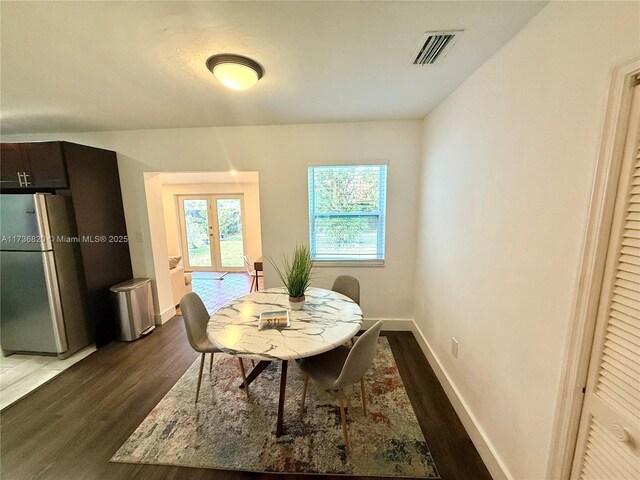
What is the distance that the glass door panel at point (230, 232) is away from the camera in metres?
6.06

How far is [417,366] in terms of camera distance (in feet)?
7.81

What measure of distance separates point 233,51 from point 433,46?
1.15 metres

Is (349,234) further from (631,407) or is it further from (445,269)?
(631,407)

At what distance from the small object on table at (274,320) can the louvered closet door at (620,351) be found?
150cm

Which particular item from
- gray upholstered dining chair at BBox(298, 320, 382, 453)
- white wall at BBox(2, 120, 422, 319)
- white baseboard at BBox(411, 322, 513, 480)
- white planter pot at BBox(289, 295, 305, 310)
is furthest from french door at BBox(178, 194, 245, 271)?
white baseboard at BBox(411, 322, 513, 480)

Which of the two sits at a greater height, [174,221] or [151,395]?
[174,221]

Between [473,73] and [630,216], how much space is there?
1.35 m

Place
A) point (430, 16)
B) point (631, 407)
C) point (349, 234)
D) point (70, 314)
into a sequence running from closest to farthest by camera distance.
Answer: point (631, 407), point (430, 16), point (70, 314), point (349, 234)

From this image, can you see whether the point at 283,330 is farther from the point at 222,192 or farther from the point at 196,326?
the point at 222,192

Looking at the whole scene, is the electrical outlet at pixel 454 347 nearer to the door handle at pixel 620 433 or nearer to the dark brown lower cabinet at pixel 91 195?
the door handle at pixel 620 433

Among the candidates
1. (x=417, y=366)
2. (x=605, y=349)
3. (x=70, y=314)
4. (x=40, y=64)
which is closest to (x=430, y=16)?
(x=605, y=349)

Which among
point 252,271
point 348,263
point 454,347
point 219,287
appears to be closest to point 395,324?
point 348,263

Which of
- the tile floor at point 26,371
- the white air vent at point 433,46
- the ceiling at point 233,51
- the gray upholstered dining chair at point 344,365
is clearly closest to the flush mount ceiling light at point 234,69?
the ceiling at point 233,51

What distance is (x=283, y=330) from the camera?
1655 millimetres
